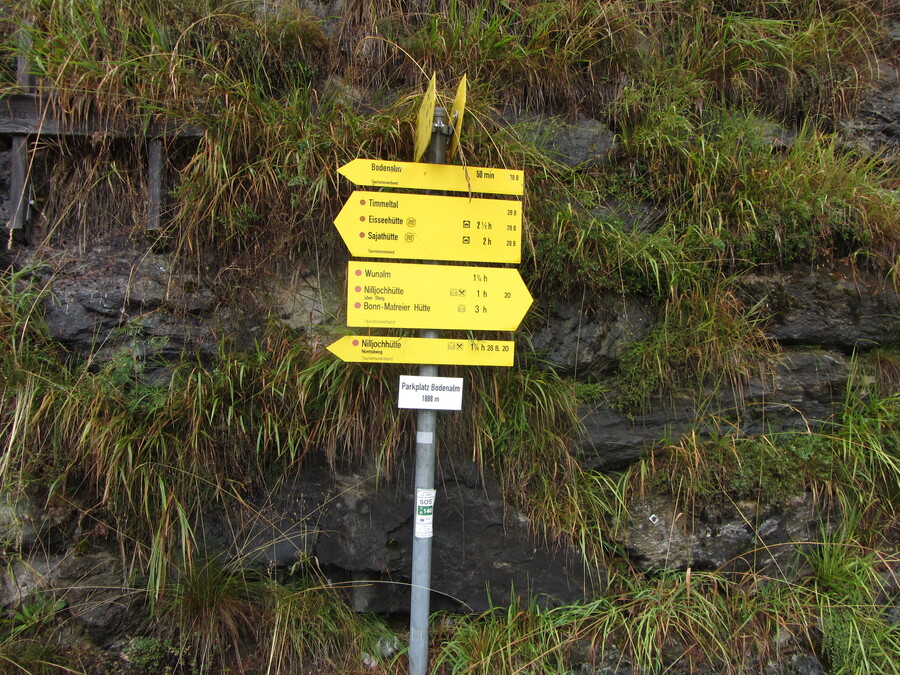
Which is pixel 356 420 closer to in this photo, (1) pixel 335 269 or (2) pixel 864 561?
(1) pixel 335 269

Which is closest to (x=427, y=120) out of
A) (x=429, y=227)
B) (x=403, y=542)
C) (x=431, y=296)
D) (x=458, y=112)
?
(x=458, y=112)

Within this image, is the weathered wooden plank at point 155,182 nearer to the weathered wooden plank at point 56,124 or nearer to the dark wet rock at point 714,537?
the weathered wooden plank at point 56,124

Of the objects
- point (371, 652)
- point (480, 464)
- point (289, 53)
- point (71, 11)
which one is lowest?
point (371, 652)

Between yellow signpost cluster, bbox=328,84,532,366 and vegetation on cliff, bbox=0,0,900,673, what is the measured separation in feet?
1.75

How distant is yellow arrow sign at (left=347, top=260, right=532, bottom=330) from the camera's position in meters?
2.40

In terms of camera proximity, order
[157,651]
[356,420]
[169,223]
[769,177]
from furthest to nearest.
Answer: [769,177], [169,223], [356,420], [157,651]

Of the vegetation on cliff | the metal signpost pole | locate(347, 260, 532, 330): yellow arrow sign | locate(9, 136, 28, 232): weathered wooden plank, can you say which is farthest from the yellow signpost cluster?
locate(9, 136, 28, 232): weathered wooden plank

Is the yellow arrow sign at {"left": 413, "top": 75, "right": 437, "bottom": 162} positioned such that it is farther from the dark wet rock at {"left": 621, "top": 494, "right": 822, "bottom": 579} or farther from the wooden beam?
the wooden beam

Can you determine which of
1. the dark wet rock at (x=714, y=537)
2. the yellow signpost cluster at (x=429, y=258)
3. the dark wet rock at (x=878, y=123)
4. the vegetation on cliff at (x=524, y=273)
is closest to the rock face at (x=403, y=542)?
the vegetation on cliff at (x=524, y=273)

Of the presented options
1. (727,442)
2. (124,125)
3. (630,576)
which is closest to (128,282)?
(124,125)

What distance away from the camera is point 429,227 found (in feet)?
8.07

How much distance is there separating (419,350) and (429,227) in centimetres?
59

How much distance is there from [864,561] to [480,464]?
2341 mm

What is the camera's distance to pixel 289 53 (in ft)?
11.5
